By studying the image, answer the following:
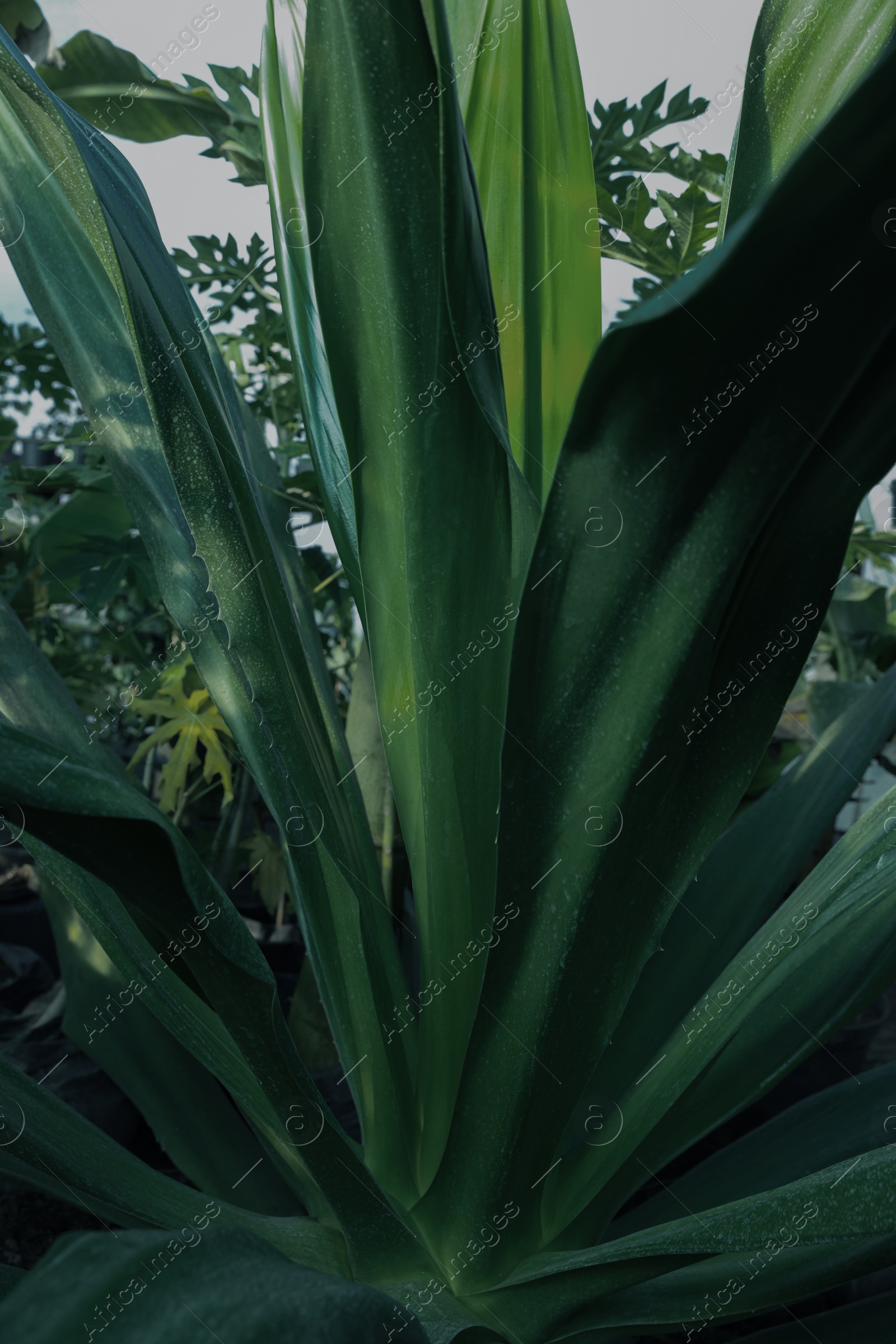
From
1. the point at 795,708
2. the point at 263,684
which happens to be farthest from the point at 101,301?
the point at 795,708

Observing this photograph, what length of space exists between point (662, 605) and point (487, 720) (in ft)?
0.45

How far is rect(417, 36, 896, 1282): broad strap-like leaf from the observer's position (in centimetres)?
24

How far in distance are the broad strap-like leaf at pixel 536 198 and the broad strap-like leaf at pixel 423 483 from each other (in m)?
0.11

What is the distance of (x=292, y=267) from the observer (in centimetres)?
52

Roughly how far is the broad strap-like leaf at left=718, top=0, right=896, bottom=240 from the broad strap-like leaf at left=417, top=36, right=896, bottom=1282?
16cm

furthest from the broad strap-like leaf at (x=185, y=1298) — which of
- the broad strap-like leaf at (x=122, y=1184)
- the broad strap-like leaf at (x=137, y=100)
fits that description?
the broad strap-like leaf at (x=137, y=100)

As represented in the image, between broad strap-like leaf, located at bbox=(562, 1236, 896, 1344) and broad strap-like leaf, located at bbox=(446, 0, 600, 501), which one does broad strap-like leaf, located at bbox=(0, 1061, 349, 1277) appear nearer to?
broad strap-like leaf, located at bbox=(562, 1236, 896, 1344)

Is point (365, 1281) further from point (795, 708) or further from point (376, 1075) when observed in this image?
point (795, 708)

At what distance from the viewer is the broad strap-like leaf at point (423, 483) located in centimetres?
38

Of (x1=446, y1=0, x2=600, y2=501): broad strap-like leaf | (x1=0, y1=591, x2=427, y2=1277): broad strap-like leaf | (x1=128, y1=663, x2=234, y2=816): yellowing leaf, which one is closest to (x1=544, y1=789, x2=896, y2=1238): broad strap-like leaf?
(x1=0, y1=591, x2=427, y2=1277): broad strap-like leaf

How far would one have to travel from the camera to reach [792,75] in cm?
39

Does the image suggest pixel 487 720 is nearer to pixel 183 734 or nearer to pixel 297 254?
pixel 297 254

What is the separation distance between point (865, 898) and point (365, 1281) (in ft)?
0.97

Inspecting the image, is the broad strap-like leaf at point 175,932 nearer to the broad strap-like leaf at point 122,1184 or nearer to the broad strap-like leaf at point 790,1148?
the broad strap-like leaf at point 122,1184
